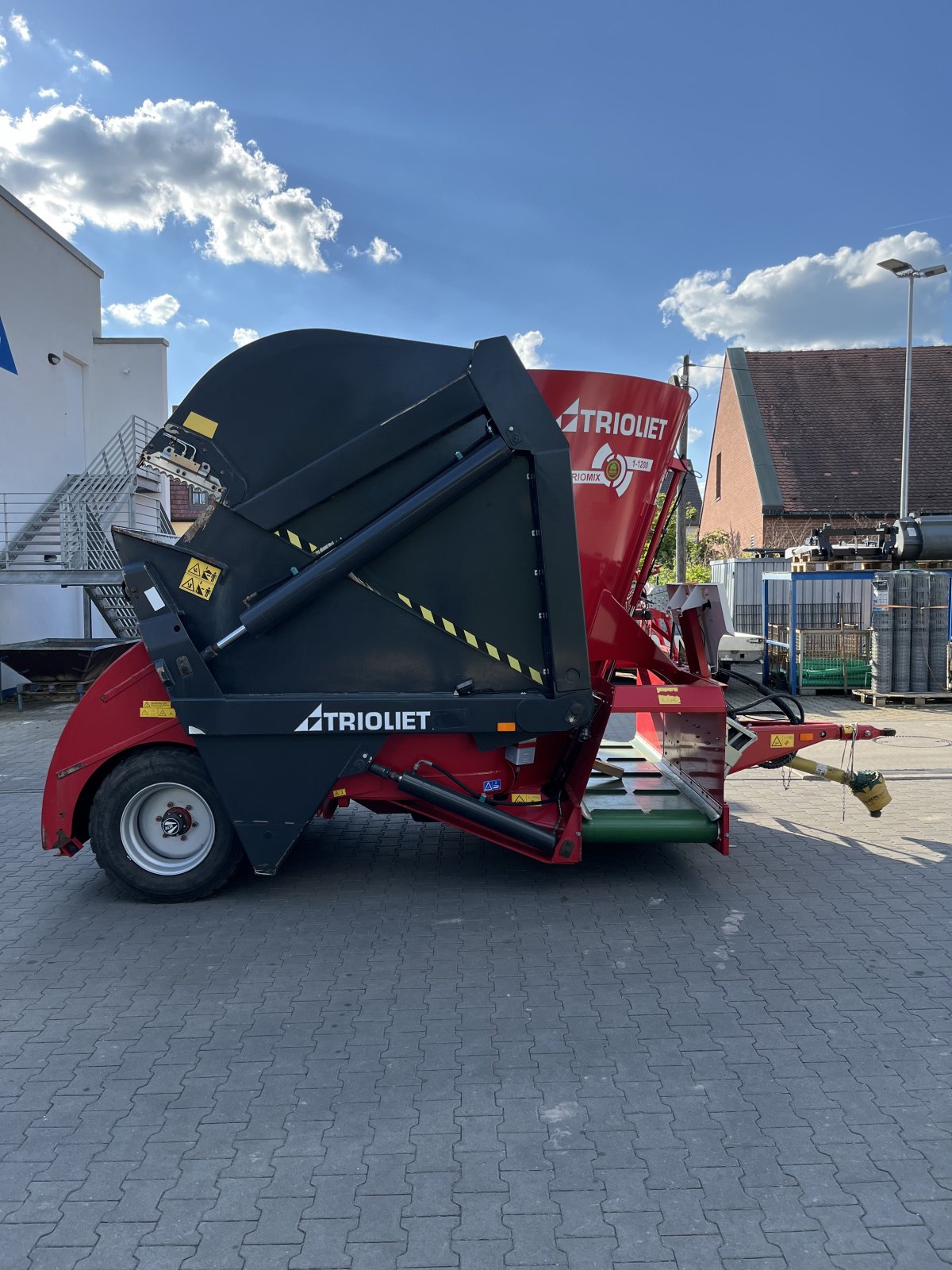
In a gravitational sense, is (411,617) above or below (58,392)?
below

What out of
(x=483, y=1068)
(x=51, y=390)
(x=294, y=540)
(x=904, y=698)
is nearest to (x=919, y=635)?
(x=904, y=698)

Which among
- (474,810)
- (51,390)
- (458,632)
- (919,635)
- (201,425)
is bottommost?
(474,810)

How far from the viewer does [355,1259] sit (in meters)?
2.61

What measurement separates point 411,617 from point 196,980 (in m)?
2.16

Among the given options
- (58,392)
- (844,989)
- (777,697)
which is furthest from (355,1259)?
(58,392)

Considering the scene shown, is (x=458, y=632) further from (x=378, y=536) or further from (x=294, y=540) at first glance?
(x=294, y=540)

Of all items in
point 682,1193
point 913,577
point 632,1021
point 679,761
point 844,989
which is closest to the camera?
point 682,1193

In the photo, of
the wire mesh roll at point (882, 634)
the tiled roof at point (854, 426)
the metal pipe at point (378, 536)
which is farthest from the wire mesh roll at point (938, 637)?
the tiled roof at point (854, 426)

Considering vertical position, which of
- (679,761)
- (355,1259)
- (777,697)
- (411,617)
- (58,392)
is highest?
(58,392)

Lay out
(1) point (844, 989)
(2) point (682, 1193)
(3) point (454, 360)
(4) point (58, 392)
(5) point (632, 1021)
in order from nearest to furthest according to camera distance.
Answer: (2) point (682, 1193)
(5) point (632, 1021)
(1) point (844, 989)
(3) point (454, 360)
(4) point (58, 392)

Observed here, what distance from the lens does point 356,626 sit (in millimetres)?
5094

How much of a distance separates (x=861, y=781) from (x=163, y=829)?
4618 millimetres

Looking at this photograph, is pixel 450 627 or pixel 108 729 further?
pixel 108 729

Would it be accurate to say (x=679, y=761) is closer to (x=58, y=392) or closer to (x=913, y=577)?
(x=913, y=577)
